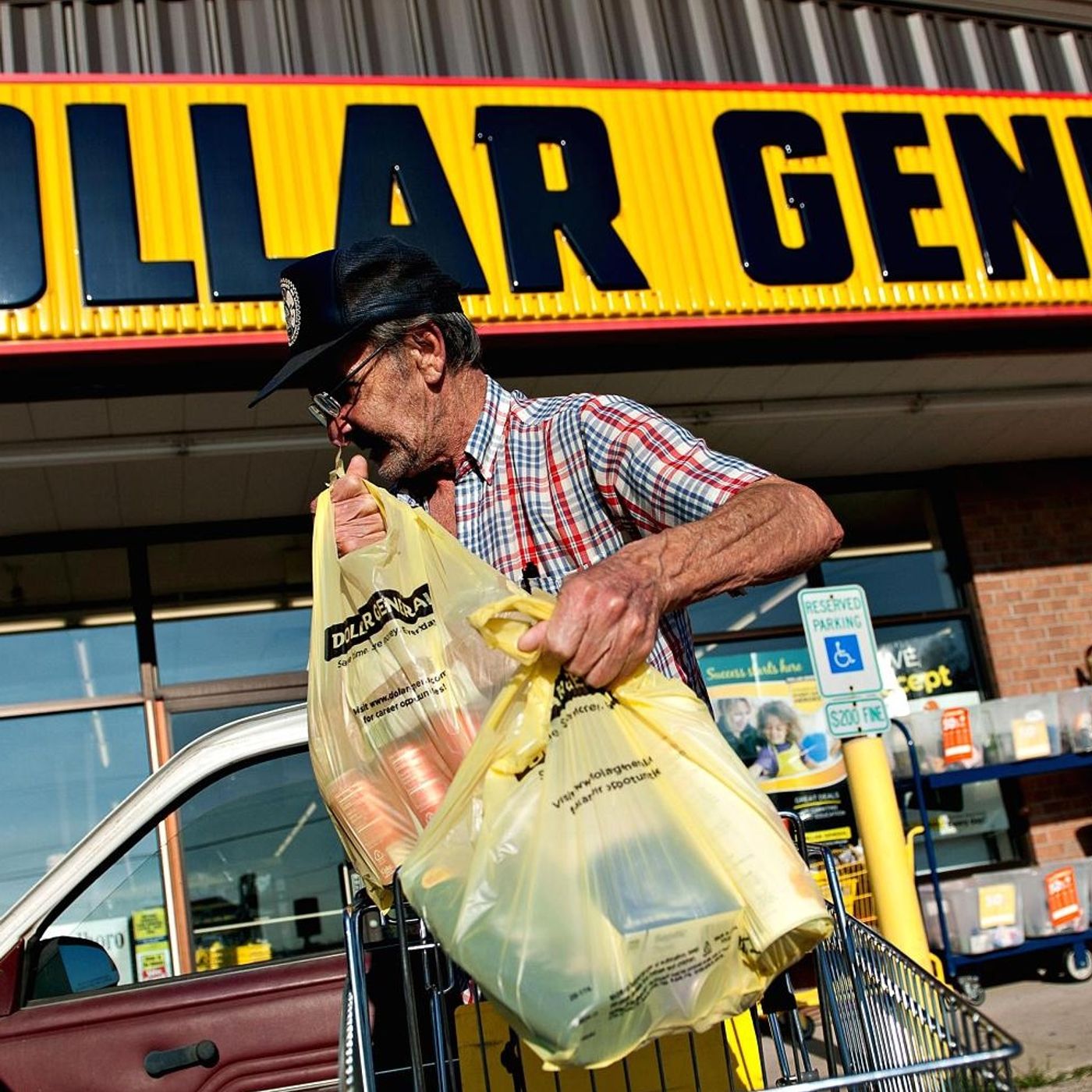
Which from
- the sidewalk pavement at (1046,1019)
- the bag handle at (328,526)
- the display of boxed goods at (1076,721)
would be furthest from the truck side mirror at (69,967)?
the display of boxed goods at (1076,721)

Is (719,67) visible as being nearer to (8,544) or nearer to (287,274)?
(8,544)

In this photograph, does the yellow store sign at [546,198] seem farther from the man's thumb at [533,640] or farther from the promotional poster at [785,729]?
the man's thumb at [533,640]

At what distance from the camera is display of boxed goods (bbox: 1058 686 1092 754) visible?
8453mm

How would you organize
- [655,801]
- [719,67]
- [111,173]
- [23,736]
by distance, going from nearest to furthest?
[655,801]
[111,173]
[23,736]
[719,67]

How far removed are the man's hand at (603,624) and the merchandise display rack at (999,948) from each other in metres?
6.53

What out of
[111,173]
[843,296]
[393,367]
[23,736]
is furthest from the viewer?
[23,736]

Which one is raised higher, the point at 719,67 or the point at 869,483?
the point at 719,67

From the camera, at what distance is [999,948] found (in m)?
7.82

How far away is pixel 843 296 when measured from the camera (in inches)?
270

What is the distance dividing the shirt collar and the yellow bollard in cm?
378

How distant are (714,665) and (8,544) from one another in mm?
4814

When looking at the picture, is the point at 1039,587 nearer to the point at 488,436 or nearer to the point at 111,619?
the point at 111,619

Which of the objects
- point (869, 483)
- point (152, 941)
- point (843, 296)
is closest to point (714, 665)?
point (869, 483)

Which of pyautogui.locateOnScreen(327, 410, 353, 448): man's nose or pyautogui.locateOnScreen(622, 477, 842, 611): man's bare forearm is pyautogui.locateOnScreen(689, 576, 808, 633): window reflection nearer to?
pyautogui.locateOnScreen(327, 410, 353, 448): man's nose
